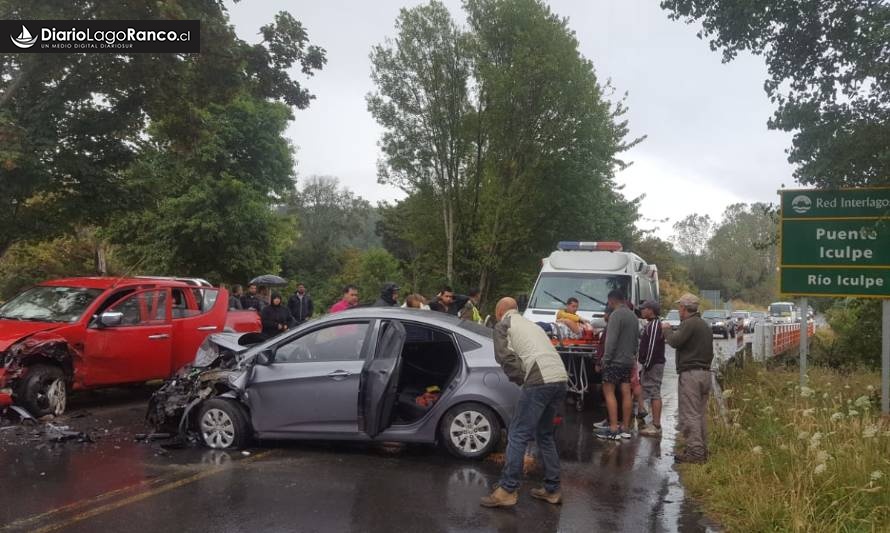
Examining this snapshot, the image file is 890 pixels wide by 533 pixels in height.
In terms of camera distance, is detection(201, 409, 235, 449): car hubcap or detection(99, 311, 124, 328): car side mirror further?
detection(99, 311, 124, 328): car side mirror

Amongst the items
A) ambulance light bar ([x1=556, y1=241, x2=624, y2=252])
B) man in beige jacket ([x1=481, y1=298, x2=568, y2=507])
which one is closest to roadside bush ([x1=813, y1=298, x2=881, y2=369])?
→ ambulance light bar ([x1=556, y1=241, x2=624, y2=252])

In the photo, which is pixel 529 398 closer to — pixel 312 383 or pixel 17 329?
pixel 312 383

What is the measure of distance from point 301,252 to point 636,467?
177 feet

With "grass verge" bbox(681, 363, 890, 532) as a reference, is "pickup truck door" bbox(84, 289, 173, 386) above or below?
above

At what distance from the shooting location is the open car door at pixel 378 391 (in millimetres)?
6910

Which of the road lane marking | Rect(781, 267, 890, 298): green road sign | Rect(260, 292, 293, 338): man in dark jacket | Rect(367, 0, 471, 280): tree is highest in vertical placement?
Rect(367, 0, 471, 280): tree

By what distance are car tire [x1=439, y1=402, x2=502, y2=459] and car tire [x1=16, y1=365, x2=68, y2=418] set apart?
4.98 m

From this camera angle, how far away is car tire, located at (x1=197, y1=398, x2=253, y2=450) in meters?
7.27

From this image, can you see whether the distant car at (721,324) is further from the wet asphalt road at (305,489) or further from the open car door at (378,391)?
the open car door at (378,391)

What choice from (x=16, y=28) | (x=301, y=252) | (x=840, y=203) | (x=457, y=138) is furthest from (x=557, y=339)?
(x=301, y=252)

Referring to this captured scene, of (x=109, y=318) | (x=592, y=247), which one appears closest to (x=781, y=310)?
(x=592, y=247)

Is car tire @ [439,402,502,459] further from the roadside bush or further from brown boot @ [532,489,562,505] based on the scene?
the roadside bush

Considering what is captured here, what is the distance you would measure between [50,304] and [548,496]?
23.9 feet

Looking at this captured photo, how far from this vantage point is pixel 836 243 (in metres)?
9.28
